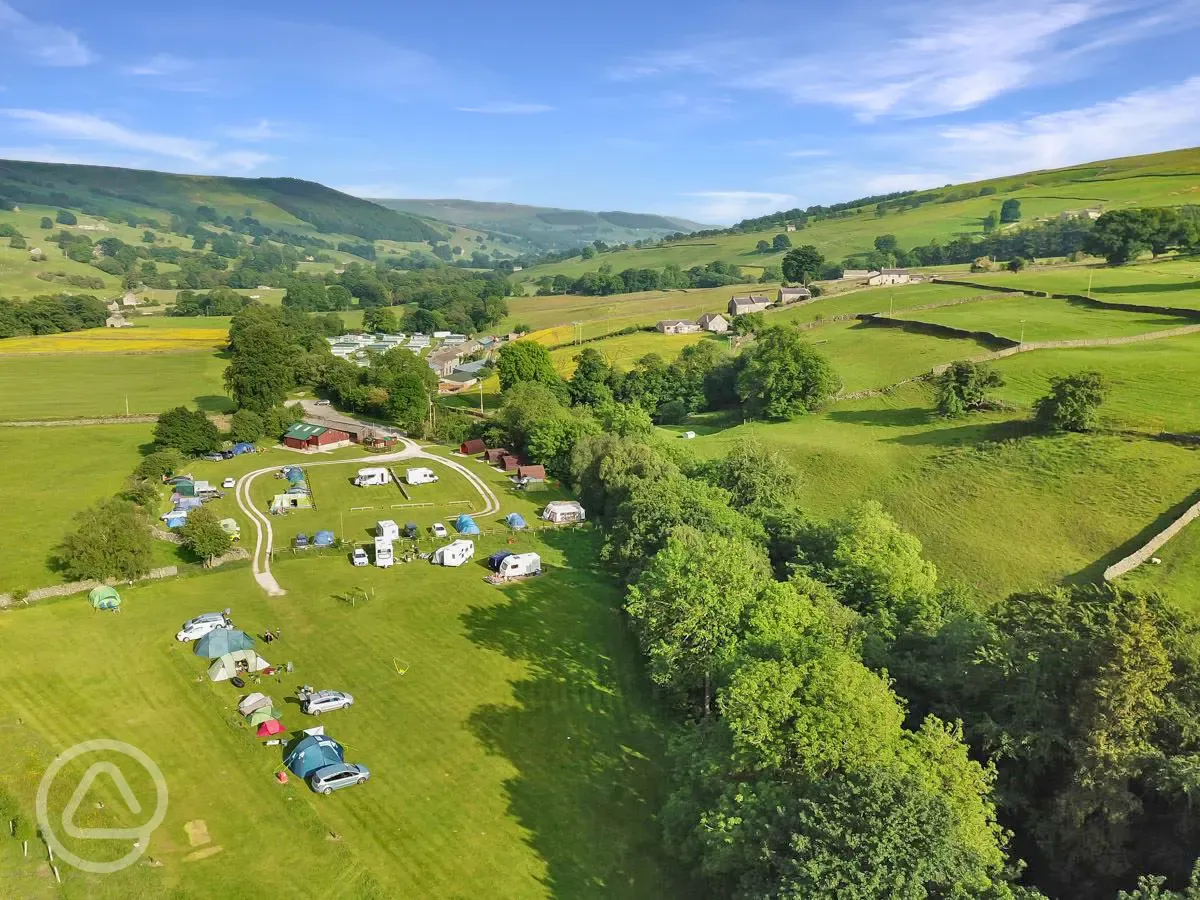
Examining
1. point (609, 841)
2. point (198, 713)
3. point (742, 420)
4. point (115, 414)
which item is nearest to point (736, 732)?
point (609, 841)

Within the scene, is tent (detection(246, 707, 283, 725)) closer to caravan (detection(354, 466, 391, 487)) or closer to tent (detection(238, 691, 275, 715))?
tent (detection(238, 691, 275, 715))

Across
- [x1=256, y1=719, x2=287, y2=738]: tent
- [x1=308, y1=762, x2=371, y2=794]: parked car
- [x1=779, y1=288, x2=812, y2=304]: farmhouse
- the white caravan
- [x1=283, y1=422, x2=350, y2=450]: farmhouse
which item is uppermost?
[x1=779, y1=288, x2=812, y2=304]: farmhouse

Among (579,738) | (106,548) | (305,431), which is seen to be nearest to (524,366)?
(305,431)

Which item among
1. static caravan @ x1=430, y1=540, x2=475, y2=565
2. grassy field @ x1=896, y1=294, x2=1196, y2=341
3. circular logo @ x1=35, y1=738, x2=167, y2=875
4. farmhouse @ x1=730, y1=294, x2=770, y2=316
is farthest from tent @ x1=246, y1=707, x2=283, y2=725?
farmhouse @ x1=730, y1=294, x2=770, y2=316

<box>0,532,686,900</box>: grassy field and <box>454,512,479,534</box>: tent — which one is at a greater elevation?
<box>454,512,479,534</box>: tent

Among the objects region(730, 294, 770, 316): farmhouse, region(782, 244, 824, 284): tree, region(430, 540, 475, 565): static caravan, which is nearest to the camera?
region(430, 540, 475, 565): static caravan

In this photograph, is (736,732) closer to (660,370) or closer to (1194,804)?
(1194,804)

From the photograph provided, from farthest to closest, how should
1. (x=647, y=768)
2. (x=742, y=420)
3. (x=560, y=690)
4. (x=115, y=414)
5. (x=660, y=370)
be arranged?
(x=660, y=370)
(x=115, y=414)
(x=742, y=420)
(x=560, y=690)
(x=647, y=768)
